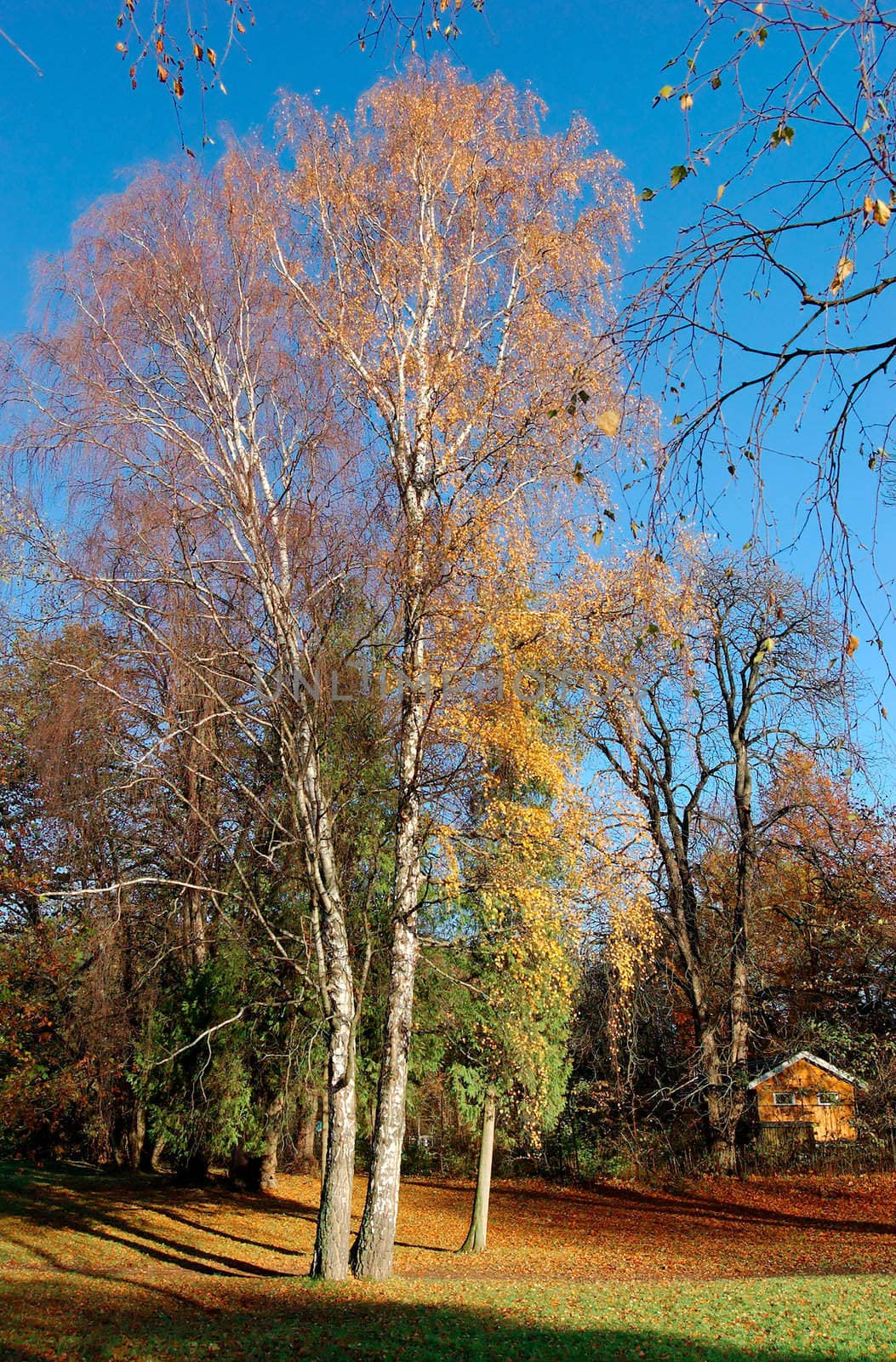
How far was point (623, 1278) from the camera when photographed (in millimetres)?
11766

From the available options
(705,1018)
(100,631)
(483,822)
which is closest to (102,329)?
(100,631)

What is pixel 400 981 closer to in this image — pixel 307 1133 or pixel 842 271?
pixel 842 271

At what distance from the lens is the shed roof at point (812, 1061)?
64.7 ft

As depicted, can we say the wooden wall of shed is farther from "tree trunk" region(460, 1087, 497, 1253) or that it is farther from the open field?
"tree trunk" region(460, 1087, 497, 1253)

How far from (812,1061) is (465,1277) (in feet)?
43.2

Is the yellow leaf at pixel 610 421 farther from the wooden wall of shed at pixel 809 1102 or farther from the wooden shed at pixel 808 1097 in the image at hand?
the wooden wall of shed at pixel 809 1102

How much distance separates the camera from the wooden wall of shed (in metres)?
21.1

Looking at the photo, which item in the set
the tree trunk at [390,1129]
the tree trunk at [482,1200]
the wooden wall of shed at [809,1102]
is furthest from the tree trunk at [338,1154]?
the wooden wall of shed at [809,1102]

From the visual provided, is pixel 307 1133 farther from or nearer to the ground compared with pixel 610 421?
nearer to the ground

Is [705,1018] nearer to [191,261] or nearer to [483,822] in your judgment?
[483,822]

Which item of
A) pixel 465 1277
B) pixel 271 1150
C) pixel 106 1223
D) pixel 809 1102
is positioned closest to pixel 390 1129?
pixel 465 1277

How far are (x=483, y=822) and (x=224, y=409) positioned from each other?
548 cm

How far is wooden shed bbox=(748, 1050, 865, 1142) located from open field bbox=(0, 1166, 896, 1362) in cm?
191

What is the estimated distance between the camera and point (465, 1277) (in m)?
11.8
